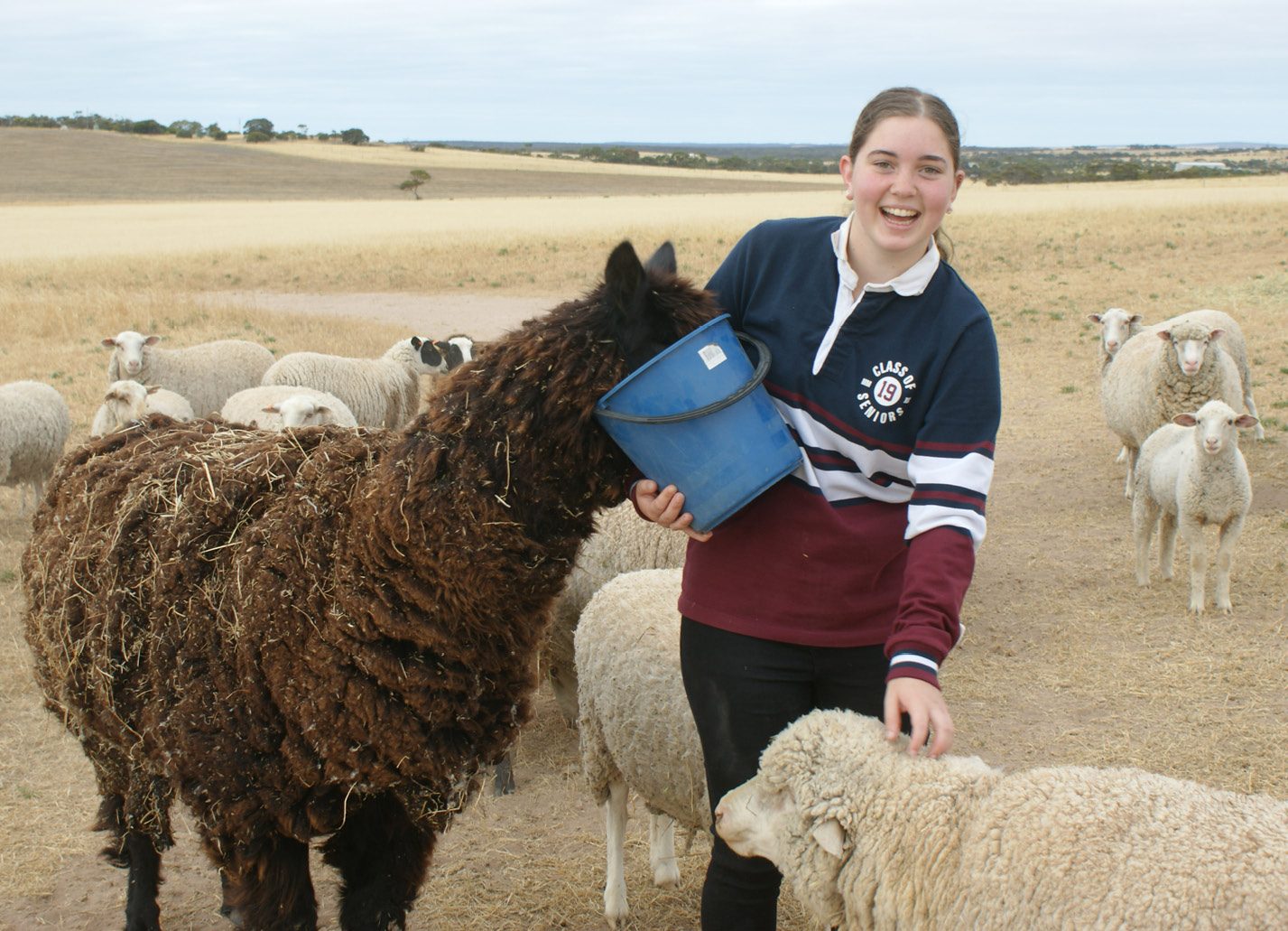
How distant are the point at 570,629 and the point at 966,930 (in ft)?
10.5

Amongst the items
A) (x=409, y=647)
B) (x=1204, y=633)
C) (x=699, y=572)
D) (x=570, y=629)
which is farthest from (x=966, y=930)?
(x=1204, y=633)

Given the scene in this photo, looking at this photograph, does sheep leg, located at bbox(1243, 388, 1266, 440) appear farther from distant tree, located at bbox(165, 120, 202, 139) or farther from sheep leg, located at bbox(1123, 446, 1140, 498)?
distant tree, located at bbox(165, 120, 202, 139)

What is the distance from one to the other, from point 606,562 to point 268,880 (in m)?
2.71

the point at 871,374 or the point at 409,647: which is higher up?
the point at 871,374

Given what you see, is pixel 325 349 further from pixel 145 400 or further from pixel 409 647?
pixel 409 647

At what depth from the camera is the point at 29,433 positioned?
9086mm

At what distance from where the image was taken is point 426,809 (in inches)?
111

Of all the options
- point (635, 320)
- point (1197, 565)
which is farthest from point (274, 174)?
point (635, 320)

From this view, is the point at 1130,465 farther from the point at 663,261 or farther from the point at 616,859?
the point at 663,261

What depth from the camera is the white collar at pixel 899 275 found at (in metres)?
2.16

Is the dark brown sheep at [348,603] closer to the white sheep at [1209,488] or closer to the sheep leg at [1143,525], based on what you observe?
the white sheep at [1209,488]

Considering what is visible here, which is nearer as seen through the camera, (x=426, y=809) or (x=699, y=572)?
(x=699, y=572)

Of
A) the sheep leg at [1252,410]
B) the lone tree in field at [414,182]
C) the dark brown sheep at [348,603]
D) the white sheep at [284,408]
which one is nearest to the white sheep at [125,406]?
the white sheep at [284,408]

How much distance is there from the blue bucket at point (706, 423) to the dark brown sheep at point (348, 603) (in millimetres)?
143
